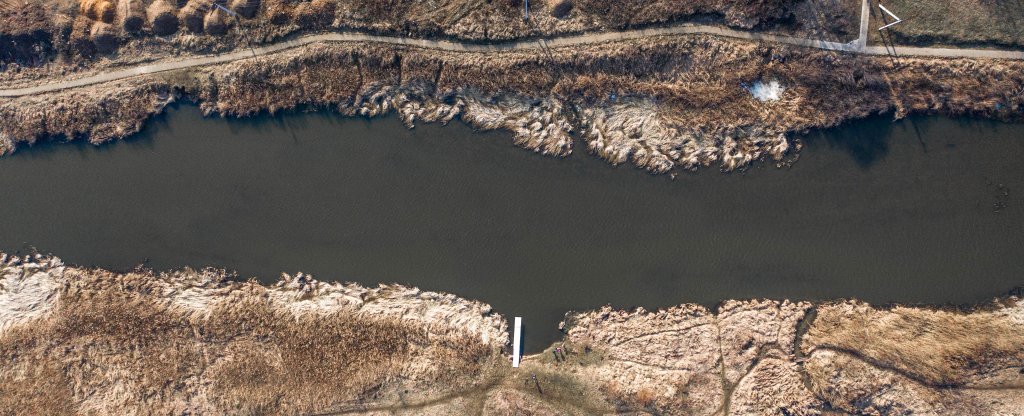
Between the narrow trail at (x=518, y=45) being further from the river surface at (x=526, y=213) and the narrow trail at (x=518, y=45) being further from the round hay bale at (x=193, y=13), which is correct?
the river surface at (x=526, y=213)

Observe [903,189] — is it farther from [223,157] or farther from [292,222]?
[223,157]

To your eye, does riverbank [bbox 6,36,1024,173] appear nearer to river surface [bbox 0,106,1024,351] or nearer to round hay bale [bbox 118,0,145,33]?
river surface [bbox 0,106,1024,351]

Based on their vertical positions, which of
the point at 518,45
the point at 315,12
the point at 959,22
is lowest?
the point at 518,45

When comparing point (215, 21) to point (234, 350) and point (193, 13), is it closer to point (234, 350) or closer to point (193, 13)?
point (193, 13)

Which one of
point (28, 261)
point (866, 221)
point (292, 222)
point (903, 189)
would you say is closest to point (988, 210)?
point (903, 189)

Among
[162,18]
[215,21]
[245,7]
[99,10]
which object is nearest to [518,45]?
[245,7]

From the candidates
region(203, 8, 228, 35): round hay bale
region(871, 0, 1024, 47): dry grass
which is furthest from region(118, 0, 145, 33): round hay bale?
region(871, 0, 1024, 47): dry grass
